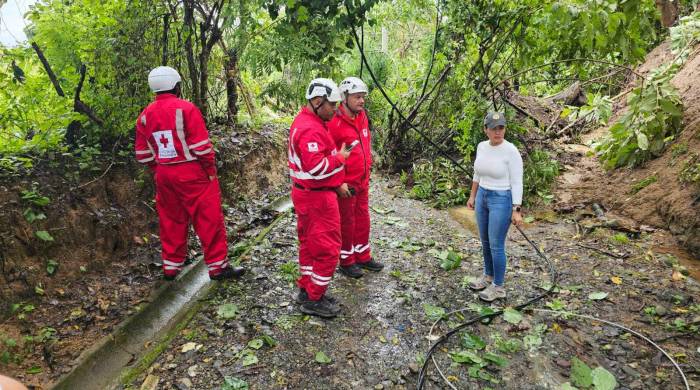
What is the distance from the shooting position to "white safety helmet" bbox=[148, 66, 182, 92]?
4.03 metres

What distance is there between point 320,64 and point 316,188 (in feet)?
7.12

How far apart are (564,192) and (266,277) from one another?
522 centimetres

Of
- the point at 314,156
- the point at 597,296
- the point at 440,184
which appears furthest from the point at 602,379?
the point at 440,184

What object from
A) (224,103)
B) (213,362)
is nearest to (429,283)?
(213,362)

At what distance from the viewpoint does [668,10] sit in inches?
297

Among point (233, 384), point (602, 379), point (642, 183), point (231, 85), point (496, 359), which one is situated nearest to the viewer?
point (602, 379)

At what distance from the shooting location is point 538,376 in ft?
10.2

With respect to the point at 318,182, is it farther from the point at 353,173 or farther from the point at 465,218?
the point at 465,218

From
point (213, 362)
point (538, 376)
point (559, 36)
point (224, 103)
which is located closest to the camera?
point (538, 376)

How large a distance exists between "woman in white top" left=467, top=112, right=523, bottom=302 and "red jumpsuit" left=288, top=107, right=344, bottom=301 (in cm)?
143

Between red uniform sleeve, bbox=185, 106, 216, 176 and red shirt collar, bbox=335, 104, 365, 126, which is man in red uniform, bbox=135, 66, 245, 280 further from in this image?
red shirt collar, bbox=335, 104, 365, 126

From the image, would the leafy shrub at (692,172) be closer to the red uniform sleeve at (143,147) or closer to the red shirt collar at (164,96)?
the red shirt collar at (164,96)

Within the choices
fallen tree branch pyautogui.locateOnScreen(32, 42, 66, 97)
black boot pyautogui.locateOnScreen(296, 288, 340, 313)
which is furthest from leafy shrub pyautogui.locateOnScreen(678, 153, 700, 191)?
fallen tree branch pyautogui.locateOnScreen(32, 42, 66, 97)

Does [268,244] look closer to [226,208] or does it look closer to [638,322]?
[226,208]
